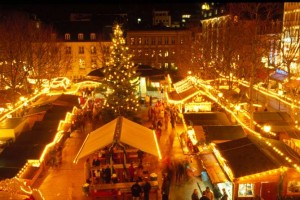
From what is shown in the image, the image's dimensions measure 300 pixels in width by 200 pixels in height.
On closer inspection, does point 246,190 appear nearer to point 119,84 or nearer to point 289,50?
point 289,50

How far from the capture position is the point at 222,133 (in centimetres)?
1659

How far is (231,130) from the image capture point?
16.9 metres

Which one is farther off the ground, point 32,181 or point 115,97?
point 115,97

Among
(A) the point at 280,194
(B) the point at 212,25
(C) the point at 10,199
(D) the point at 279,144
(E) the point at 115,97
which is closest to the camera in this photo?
(C) the point at 10,199

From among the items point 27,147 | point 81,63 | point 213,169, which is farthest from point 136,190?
point 81,63

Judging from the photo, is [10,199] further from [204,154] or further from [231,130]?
[231,130]

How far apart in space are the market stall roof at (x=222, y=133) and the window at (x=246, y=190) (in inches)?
151

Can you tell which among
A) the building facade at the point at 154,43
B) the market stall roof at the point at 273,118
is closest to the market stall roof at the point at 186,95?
the market stall roof at the point at 273,118

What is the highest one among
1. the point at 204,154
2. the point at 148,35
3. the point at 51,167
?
the point at 148,35

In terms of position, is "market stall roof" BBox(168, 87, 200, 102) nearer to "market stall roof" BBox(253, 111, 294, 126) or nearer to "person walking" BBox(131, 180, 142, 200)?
"market stall roof" BBox(253, 111, 294, 126)

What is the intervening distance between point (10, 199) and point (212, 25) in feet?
155

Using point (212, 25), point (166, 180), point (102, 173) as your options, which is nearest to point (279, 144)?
point (166, 180)

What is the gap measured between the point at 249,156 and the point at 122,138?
4619 millimetres

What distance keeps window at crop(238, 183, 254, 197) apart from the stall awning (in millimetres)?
621
